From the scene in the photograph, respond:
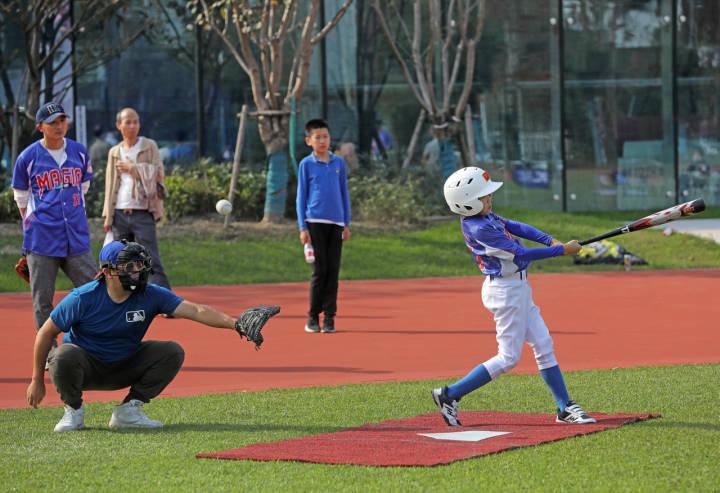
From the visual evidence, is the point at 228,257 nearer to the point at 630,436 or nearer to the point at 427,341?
the point at 427,341

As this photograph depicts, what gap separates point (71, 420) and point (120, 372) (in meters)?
0.42

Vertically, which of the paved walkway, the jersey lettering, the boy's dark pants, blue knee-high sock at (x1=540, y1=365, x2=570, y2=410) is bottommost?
the paved walkway

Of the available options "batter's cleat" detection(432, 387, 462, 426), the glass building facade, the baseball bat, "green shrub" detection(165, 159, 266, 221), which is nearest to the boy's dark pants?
"batter's cleat" detection(432, 387, 462, 426)

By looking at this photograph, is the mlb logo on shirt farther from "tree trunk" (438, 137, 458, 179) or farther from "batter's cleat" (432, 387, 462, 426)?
"tree trunk" (438, 137, 458, 179)

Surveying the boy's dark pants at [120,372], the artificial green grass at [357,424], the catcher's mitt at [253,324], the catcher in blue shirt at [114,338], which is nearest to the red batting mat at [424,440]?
the artificial green grass at [357,424]

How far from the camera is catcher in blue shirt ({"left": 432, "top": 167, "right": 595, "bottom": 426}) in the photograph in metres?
8.27

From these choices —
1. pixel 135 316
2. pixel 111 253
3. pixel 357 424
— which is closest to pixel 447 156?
pixel 357 424

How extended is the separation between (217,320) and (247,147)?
19.2 m

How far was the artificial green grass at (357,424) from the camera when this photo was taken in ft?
21.8

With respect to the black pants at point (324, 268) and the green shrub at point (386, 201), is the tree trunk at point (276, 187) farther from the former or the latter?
the black pants at point (324, 268)

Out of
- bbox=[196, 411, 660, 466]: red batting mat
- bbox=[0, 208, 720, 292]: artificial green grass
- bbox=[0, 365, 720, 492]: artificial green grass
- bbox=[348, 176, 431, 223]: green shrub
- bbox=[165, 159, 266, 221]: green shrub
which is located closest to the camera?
bbox=[0, 365, 720, 492]: artificial green grass

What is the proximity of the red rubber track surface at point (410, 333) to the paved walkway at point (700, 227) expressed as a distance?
346 centimetres

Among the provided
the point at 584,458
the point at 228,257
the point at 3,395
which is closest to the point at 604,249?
the point at 228,257

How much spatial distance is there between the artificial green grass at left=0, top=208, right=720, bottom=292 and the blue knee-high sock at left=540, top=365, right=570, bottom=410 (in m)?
10.1
